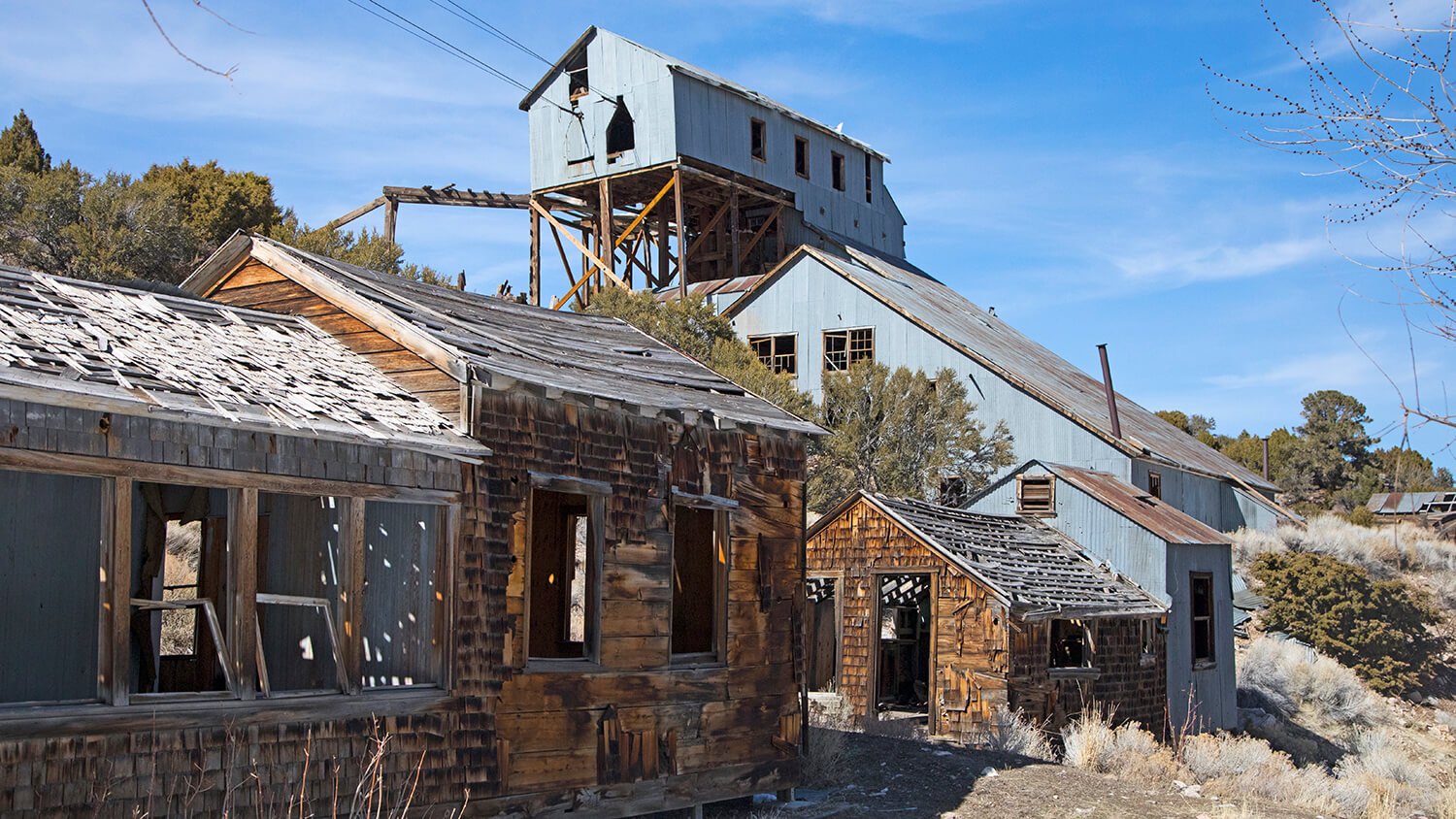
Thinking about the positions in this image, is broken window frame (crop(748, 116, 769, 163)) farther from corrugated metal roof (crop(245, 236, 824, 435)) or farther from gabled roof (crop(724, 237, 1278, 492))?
corrugated metal roof (crop(245, 236, 824, 435))

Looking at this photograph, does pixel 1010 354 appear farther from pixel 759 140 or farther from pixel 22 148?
pixel 22 148

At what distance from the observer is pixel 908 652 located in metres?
22.5

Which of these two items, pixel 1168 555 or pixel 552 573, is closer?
pixel 552 573

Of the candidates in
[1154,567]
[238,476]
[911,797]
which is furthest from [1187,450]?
[238,476]

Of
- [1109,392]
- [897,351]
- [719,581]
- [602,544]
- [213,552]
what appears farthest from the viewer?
[897,351]

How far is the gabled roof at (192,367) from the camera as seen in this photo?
7422 mm

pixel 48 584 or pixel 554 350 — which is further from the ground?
pixel 554 350

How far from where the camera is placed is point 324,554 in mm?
9852

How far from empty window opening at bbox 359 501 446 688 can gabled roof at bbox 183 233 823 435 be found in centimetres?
114

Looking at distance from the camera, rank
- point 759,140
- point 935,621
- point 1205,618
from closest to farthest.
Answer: point 935,621, point 1205,618, point 759,140

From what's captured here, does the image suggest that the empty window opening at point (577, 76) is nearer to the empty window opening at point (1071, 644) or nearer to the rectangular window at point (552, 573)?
the empty window opening at point (1071, 644)

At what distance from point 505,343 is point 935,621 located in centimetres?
1004

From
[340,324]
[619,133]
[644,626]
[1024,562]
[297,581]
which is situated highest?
[619,133]

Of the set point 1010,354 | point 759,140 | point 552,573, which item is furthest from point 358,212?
point 552,573
